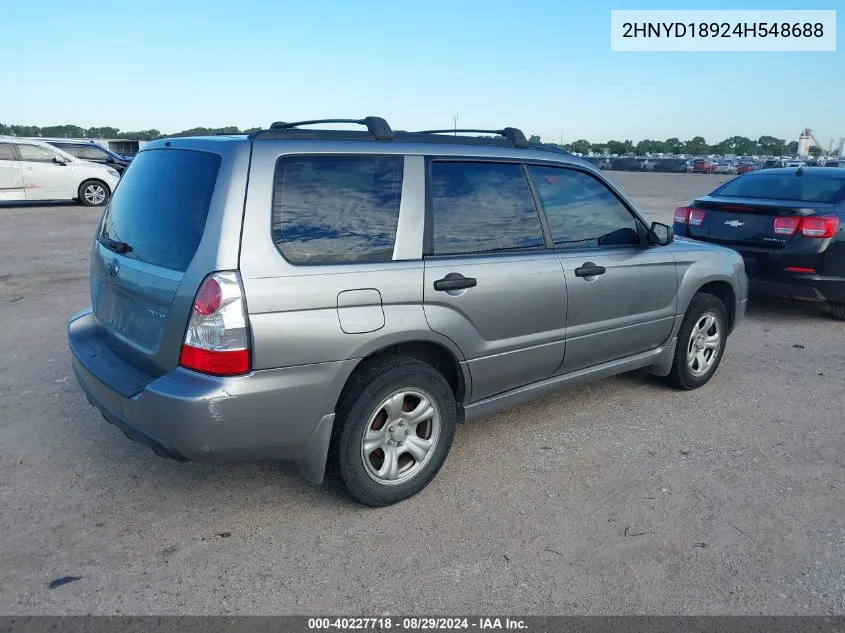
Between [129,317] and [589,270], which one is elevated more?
[589,270]

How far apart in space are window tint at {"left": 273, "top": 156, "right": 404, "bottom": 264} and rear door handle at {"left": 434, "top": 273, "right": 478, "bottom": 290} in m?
0.29

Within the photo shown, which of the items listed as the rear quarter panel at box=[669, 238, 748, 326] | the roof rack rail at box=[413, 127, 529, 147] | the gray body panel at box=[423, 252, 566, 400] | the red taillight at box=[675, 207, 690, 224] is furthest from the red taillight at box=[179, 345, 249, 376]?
the red taillight at box=[675, 207, 690, 224]

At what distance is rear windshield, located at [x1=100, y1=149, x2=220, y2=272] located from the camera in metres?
3.00

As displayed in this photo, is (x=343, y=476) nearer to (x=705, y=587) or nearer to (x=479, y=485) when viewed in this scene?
(x=479, y=485)

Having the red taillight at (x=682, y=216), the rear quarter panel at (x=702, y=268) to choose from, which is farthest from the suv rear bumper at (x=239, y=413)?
the red taillight at (x=682, y=216)

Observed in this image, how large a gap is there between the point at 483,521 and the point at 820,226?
5.23m

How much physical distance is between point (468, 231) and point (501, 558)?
1614 millimetres

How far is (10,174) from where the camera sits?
51.1 ft

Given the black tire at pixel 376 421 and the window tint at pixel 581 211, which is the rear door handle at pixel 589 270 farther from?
the black tire at pixel 376 421

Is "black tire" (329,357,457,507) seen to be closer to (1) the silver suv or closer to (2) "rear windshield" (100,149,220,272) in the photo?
(1) the silver suv

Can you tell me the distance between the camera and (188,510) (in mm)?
3344

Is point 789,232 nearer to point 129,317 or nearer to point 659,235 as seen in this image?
point 659,235

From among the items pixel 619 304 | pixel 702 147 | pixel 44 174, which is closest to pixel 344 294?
pixel 619 304

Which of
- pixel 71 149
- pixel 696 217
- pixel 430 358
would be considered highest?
pixel 71 149
